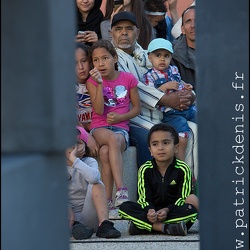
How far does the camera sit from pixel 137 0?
29.1ft

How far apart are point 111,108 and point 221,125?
364 centimetres

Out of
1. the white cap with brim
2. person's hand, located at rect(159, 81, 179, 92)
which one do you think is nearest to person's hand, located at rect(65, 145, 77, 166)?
person's hand, located at rect(159, 81, 179, 92)

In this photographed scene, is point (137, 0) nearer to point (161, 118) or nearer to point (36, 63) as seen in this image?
Answer: point (161, 118)

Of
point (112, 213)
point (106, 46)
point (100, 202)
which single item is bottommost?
point (112, 213)

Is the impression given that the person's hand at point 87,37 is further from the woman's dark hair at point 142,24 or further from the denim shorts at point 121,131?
the denim shorts at point 121,131

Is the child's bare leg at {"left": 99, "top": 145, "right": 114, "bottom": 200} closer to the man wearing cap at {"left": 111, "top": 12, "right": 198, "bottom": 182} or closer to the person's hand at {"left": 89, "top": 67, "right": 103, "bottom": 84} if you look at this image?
the man wearing cap at {"left": 111, "top": 12, "right": 198, "bottom": 182}

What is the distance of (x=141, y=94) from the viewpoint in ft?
25.9

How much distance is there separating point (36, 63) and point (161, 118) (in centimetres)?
570

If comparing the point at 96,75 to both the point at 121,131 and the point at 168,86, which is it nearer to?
the point at 121,131

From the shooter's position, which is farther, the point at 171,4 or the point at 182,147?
the point at 171,4

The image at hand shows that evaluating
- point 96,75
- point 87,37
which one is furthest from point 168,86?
point 87,37

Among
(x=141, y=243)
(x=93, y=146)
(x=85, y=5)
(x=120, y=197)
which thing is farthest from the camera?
(x=85, y=5)

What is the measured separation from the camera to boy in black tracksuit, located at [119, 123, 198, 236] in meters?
6.55

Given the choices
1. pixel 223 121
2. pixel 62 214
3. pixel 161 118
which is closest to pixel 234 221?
pixel 223 121
